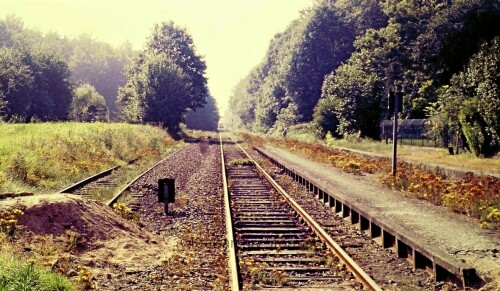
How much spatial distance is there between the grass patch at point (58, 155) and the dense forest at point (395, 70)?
1213 cm

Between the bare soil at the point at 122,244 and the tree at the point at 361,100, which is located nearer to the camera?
the bare soil at the point at 122,244

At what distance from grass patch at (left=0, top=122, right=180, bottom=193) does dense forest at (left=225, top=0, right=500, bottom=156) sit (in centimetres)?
1213

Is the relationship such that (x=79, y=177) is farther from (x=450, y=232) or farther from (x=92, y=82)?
(x=92, y=82)

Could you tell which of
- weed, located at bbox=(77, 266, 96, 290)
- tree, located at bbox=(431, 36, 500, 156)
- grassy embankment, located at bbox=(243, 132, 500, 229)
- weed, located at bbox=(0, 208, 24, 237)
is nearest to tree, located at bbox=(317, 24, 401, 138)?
tree, located at bbox=(431, 36, 500, 156)

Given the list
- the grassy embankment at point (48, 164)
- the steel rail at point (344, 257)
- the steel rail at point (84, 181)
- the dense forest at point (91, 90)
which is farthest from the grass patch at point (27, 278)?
the dense forest at point (91, 90)

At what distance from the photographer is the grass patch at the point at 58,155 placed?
1436 centimetres

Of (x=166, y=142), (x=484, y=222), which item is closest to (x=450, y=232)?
(x=484, y=222)

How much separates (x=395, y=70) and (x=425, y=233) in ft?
138

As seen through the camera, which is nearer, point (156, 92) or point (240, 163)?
point (240, 163)

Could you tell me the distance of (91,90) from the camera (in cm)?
8950

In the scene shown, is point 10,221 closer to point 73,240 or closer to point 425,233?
point 73,240

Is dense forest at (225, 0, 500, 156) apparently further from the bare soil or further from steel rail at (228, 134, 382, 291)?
the bare soil

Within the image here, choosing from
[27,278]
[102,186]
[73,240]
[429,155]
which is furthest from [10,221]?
[429,155]

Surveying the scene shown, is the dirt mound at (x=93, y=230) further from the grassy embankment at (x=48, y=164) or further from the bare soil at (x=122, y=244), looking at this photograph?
the grassy embankment at (x=48, y=164)
